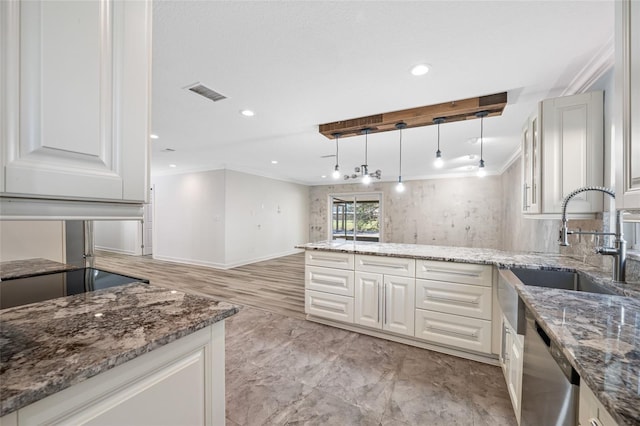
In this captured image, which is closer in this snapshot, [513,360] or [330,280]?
[513,360]

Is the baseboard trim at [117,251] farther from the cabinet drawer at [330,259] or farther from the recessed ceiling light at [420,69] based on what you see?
the recessed ceiling light at [420,69]

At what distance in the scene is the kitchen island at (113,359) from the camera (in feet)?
2.04

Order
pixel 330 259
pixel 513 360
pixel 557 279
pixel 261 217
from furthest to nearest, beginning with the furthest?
1. pixel 261 217
2. pixel 330 259
3. pixel 557 279
4. pixel 513 360

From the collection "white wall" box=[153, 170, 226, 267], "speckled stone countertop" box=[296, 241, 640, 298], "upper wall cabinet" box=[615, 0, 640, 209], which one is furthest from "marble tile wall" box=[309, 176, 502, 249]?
"upper wall cabinet" box=[615, 0, 640, 209]

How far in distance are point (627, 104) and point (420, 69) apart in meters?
1.26

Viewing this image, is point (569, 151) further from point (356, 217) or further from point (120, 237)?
point (120, 237)

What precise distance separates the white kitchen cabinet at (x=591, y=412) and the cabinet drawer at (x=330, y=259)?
206 centimetres

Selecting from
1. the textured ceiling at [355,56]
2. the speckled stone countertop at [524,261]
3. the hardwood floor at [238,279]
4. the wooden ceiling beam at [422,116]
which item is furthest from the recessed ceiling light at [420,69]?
the hardwood floor at [238,279]

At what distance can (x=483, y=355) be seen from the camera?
2.29 metres

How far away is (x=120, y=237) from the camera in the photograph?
7938 mm

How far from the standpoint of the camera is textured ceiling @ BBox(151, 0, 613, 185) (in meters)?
1.41

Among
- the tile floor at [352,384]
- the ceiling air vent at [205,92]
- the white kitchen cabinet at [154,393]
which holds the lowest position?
the tile floor at [352,384]

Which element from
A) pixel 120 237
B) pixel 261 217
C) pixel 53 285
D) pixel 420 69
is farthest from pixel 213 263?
pixel 420 69

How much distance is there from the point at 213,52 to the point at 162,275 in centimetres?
480
